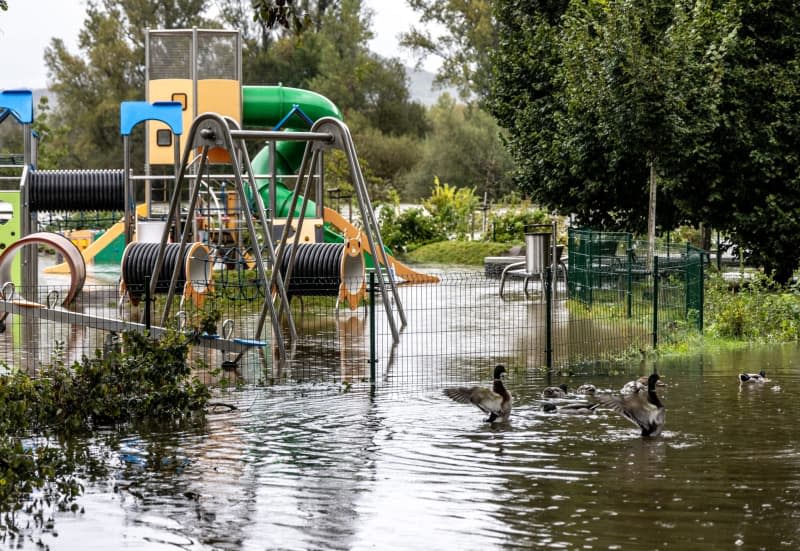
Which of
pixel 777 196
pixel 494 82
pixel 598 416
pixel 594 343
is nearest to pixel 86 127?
pixel 494 82

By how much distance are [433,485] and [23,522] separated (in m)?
3.04

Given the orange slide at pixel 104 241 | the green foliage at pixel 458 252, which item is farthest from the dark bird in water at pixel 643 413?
the green foliage at pixel 458 252

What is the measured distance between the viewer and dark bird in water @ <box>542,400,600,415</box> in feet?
42.3

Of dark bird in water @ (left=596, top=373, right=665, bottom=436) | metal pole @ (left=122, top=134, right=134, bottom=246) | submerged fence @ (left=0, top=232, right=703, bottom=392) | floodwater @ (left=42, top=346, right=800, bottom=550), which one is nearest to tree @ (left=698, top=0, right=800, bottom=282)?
submerged fence @ (left=0, top=232, right=703, bottom=392)

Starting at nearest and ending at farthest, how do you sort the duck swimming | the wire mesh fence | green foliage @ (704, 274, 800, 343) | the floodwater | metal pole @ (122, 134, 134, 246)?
the floodwater
the duck swimming
the wire mesh fence
green foliage @ (704, 274, 800, 343)
metal pole @ (122, 134, 134, 246)

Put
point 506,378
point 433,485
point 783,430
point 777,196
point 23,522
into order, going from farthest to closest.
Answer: point 777,196 < point 506,378 < point 783,430 < point 433,485 < point 23,522

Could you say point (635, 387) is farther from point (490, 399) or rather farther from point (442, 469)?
point (442, 469)

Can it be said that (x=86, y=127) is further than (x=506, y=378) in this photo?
Yes

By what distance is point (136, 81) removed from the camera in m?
77.3

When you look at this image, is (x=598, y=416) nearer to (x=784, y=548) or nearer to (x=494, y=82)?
(x=784, y=548)

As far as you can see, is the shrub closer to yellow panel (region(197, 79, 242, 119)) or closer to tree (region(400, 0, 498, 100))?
yellow panel (region(197, 79, 242, 119))

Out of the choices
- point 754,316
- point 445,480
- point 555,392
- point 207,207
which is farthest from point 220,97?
point 445,480

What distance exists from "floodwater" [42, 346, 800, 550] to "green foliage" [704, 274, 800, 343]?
234 inches

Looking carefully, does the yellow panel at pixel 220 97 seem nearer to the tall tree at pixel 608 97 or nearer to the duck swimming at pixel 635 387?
the tall tree at pixel 608 97
